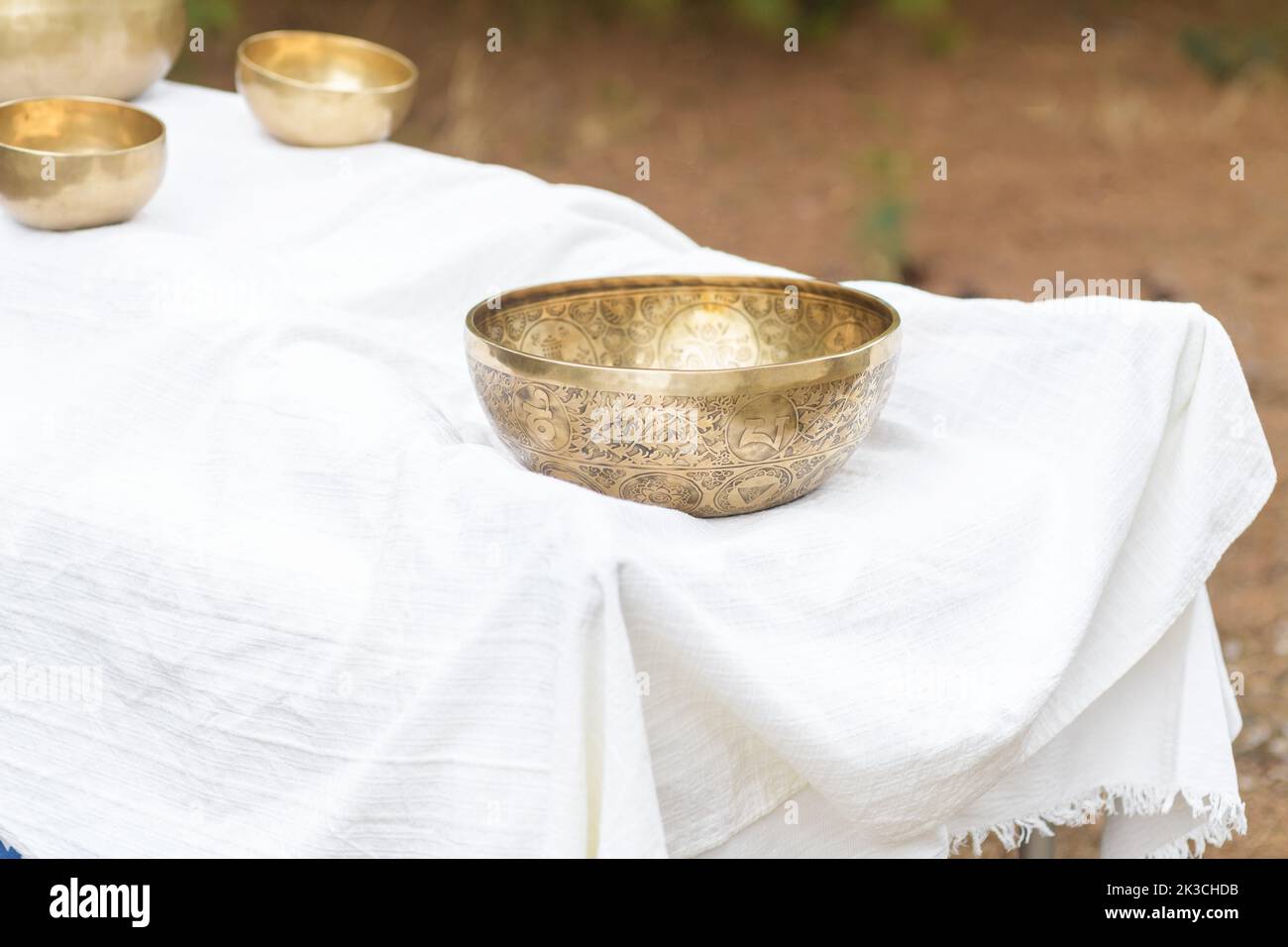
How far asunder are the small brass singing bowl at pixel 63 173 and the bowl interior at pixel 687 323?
38 centimetres

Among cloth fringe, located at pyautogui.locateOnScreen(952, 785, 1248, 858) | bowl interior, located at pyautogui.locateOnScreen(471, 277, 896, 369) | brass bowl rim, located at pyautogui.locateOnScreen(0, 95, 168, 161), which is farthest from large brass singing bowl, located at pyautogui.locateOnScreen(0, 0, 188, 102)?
cloth fringe, located at pyautogui.locateOnScreen(952, 785, 1248, 858)

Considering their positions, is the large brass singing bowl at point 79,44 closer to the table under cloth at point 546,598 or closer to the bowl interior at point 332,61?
the bowl interior at point 332,61

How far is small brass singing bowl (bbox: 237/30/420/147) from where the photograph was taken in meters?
1.38

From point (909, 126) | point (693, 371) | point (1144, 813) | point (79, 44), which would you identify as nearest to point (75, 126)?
point (79, 44)

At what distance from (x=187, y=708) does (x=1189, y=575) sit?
2.13 ft

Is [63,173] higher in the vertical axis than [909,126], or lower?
higher

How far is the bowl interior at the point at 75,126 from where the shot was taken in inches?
48.4

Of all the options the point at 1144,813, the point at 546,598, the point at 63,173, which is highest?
the point at 63,173

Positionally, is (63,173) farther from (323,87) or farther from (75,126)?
(323,87)

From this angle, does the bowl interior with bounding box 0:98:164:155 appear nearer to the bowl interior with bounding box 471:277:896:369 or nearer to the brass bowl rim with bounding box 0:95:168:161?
the brass bowl rim with bounding box 0:95:168:161

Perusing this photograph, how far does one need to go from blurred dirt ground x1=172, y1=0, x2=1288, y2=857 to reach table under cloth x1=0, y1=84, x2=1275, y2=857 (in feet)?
7.66

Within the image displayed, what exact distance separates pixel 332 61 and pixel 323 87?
199 millimetres

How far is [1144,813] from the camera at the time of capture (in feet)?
3.23

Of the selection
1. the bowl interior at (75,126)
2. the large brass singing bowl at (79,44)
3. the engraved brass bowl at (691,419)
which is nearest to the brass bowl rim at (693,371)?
the engraved brass bowl at (691,419)
